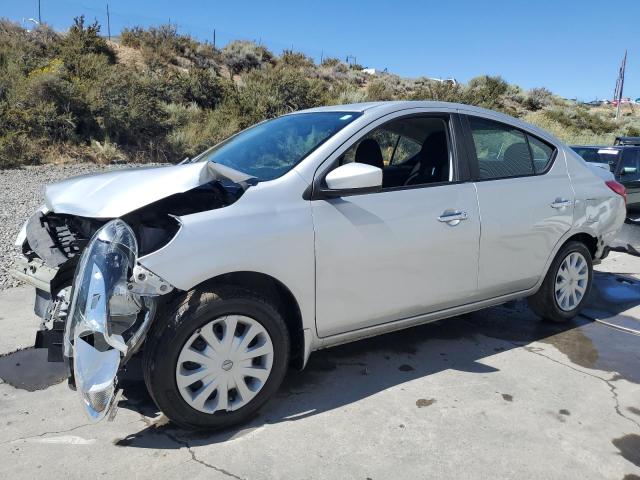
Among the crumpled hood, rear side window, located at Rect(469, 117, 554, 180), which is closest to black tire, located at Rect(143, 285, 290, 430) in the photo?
the crumpled hood

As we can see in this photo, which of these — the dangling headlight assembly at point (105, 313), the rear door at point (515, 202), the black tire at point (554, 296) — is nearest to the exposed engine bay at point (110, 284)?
the dangling headlight assembly at point (105, 313)

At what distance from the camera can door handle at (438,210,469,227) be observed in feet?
12.2

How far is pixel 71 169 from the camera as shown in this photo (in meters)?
12.3

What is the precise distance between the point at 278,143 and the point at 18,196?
7.41 m

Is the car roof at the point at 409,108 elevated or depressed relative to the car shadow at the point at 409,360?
elevated

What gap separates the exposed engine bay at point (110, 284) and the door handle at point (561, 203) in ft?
8.61

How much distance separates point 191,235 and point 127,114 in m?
13.9

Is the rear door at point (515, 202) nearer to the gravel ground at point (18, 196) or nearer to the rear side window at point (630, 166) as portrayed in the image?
the gravel ground at point (18, 196)

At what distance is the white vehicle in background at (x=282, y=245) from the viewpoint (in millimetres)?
2795

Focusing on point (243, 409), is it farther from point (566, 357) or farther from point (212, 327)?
point (566, 357)

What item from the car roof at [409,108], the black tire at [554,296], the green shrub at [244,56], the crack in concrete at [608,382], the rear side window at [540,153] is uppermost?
the green shrub at [244,56]

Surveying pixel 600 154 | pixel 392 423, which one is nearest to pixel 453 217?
pixel 392 423

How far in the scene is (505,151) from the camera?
4.34 m

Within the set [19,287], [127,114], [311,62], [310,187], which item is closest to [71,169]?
[127,114]
